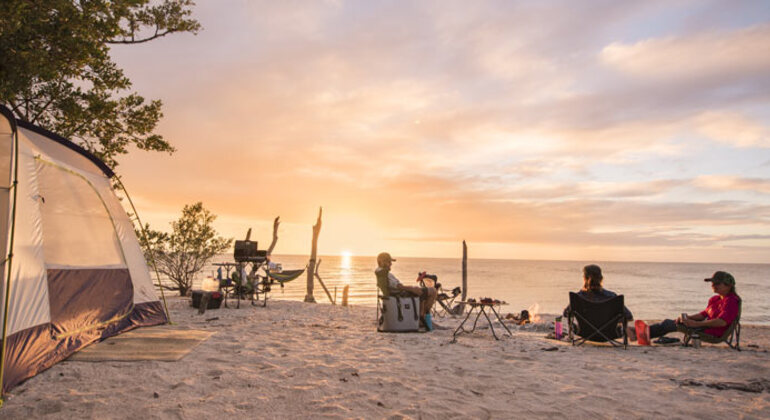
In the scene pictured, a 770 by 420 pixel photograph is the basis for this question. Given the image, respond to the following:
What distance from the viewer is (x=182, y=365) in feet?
13.4

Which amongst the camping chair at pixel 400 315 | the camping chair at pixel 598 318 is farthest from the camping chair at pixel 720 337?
the camping chair at pixel 400 315

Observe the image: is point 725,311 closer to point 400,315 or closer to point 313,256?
point 400,315

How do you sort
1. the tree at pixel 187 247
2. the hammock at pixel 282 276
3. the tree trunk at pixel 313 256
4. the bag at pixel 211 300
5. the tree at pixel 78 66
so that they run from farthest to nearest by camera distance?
1. the tree trunk at pixel 313 256
2. the tree at pixel 187 247
3. the hammock at pixel 282 276
4. the bag at pixel 211 300
5. the tree at pixel 78 66

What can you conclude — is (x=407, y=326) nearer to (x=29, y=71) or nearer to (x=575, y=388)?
(x=575, y=388)

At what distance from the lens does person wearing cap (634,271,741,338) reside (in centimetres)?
562

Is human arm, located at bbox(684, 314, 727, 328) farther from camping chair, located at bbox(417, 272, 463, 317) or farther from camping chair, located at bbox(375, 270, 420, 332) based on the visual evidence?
camping chair, located at bbox(375, 270, 420, 332)

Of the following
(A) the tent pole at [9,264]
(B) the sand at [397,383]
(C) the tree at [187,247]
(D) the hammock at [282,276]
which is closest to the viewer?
(B) the sand at [397,383]

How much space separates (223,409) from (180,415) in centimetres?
28

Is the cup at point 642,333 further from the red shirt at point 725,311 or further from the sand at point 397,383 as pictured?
the red shirt at point 725,311

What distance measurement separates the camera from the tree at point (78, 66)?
538 centimetres

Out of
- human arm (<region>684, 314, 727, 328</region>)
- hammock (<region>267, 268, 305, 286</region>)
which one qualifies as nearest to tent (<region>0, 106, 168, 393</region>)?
hammock (<region>267, 268, 305, 286</region>)

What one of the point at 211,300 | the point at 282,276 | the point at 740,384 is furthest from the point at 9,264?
the point at 282,276

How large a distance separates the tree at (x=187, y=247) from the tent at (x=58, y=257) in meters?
6.83

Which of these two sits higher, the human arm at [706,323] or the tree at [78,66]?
the tree at [78,66]
